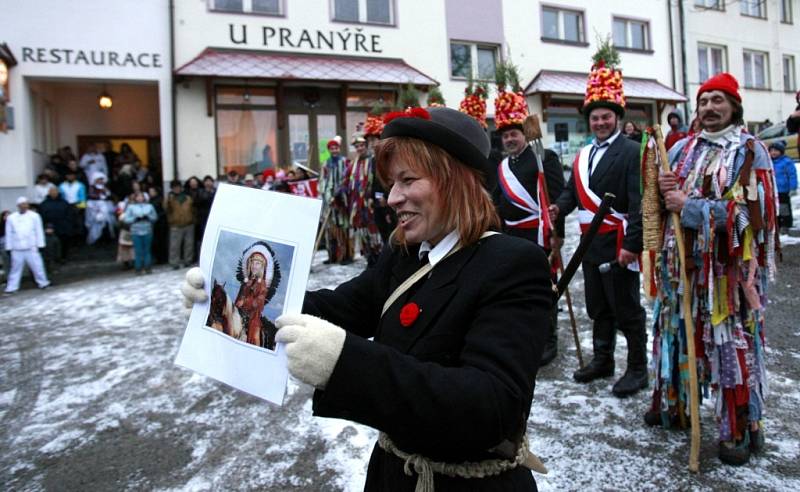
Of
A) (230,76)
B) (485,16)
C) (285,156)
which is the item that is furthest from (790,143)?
(230,76)

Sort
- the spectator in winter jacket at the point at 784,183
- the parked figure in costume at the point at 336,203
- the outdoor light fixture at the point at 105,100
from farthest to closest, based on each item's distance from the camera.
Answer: the outdoor light fixture at the point at 105,100, the spectator in winter jacket at the point at 784,183, the parked figure in costume at the point at 336,203

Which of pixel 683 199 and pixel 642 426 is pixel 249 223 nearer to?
pixel 683 199

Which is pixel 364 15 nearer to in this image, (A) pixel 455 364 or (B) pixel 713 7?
(B) pixel 713 7

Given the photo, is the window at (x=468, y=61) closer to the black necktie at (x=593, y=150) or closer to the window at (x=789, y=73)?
the black necktie at (x=593, y=150)

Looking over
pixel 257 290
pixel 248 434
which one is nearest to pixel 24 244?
pixel 248 434

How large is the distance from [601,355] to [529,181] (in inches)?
61.2

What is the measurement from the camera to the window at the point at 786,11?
78.9 ft

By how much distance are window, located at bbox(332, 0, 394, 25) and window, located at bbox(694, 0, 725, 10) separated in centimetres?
1269

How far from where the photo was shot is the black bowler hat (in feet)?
4.76

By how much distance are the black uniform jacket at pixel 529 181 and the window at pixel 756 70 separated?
22.5 m

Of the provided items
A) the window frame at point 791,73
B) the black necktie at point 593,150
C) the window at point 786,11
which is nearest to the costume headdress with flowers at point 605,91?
the black necktie at point 593,150

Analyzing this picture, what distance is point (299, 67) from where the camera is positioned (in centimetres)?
1440

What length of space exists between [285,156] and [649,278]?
1322cm

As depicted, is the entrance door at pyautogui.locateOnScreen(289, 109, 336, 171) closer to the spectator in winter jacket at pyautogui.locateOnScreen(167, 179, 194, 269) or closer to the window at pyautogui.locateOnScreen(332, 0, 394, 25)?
the window at pyautogui.locateOnScreen(332, 0, 394, 25)
